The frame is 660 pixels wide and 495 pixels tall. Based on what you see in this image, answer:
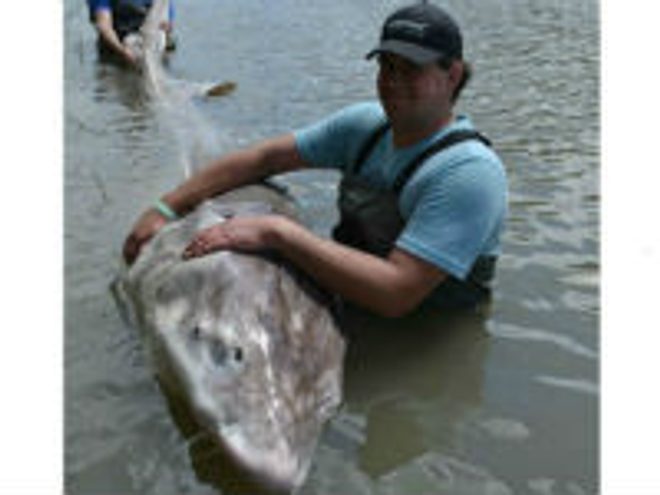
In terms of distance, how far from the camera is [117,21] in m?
10.2

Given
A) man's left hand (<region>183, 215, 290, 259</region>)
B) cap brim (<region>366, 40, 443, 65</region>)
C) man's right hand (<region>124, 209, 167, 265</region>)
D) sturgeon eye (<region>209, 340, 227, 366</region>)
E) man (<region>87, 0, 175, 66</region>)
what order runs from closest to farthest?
1. sturgeon eye (<region>209, 340, 227, 366</region>)
2. man's left hand (<region>183, 215, 290, 259</region>)
3. cap brim (<region>366, 40, 443, 65</region>)
4. man's right hand (<region>124, 209, 167, 265</region>)
5. man (<region>87, 0, 175, 66</region>)

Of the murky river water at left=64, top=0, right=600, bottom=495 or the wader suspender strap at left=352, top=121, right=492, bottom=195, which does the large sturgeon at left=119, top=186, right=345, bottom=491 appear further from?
the wader suspender strap at left=352, top=121, right=492, bottom=195

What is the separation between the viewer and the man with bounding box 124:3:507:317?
300 centimetres

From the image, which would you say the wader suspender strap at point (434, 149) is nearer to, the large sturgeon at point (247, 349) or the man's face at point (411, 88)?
the man's face at point (411, 88)

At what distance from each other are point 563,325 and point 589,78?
5.11 m

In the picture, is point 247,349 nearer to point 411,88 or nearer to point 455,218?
point 455,218

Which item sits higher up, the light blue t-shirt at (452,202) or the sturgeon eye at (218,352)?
the light blue t-shirt at (452,202)

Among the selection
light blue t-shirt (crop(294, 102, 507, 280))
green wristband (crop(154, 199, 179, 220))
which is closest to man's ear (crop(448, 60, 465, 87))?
light blue t-shirt (crop(294, 102, 507, 280))

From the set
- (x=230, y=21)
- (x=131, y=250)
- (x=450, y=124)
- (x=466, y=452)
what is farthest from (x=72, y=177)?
(x=230, y=21)

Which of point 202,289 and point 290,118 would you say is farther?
point 290,118

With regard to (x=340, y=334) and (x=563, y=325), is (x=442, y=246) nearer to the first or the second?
(x=340, y=334)

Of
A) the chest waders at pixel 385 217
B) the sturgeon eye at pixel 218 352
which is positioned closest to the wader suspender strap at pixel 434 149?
the chest waders at pixel 385 217

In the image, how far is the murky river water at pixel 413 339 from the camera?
2744 millimetres

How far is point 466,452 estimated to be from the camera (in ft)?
9.39
